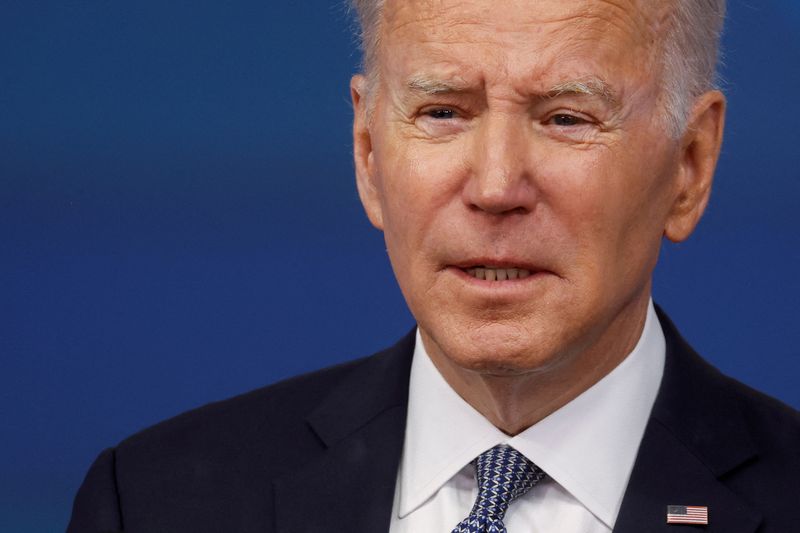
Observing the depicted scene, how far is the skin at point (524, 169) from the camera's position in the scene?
2.38 meters

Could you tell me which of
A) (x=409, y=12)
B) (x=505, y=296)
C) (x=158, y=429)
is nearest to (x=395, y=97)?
(x=409, y=12)

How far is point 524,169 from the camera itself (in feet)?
7.78

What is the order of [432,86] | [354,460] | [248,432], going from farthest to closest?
1. [248,432]
2. [354,460]
3. [432,86]

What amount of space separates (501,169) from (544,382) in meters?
0.43

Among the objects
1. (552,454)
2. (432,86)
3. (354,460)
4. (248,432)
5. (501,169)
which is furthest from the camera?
(248,432)

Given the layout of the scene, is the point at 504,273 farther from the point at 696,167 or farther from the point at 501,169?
the point at 696,167

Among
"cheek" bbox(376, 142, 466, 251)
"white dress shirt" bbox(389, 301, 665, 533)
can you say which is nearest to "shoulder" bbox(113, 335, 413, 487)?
"white dress shirt" bbox(389, 301, 665, 533)

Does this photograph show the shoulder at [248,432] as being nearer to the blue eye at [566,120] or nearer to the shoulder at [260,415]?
the shoulder at [260,415]

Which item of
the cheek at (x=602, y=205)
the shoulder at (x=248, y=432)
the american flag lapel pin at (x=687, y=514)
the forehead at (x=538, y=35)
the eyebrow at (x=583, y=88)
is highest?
the forehead at (x=538, y=35)

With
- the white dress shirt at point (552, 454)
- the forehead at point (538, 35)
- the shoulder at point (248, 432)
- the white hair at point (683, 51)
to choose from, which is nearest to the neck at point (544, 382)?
the white dress shirt at point (552, 454)

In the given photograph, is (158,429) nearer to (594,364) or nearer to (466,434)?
(466,434)

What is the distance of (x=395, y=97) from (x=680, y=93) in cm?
47

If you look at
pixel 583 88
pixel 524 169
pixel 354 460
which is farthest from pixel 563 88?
pixel 354 460

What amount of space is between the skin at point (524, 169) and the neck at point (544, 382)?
26 mm
